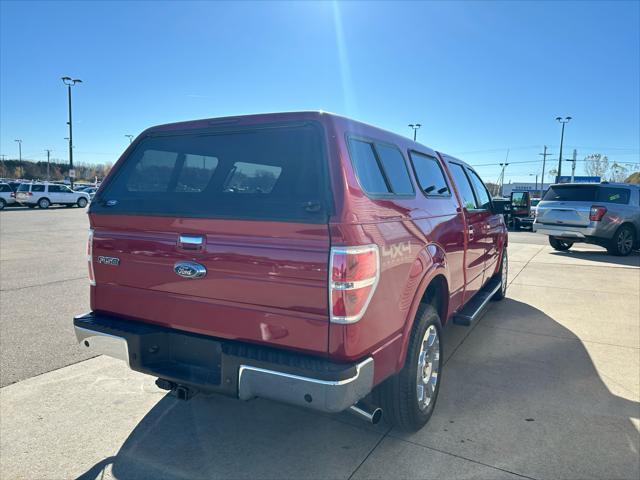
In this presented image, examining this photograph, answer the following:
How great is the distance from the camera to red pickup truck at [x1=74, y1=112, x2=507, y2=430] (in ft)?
7.25

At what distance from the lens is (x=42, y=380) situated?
145 inches

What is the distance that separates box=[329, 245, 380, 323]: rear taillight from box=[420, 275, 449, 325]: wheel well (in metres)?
1.20

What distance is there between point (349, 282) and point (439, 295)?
1648mm

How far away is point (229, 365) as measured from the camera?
2354mm

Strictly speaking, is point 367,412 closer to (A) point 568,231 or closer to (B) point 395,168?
(B) point 395,168

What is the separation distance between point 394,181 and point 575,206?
34.5ft

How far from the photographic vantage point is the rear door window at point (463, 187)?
4469 mm

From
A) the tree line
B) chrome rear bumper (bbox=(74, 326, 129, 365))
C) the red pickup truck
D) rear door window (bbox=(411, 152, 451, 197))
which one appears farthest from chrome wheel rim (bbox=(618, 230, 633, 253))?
the tree line

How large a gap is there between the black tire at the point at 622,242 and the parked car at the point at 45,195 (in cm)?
3205

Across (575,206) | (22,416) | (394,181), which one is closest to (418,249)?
(394,181)

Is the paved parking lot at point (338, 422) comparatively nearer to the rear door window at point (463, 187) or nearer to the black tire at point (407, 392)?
the black tire at point (407, 392)

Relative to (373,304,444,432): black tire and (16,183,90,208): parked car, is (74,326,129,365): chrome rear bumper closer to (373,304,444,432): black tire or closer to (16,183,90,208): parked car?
(373,304,444,432): black tire

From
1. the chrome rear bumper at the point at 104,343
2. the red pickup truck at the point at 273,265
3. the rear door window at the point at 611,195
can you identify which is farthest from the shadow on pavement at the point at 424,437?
the rear door window at the point at 611,195

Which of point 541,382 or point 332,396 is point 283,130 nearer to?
point 332,396
